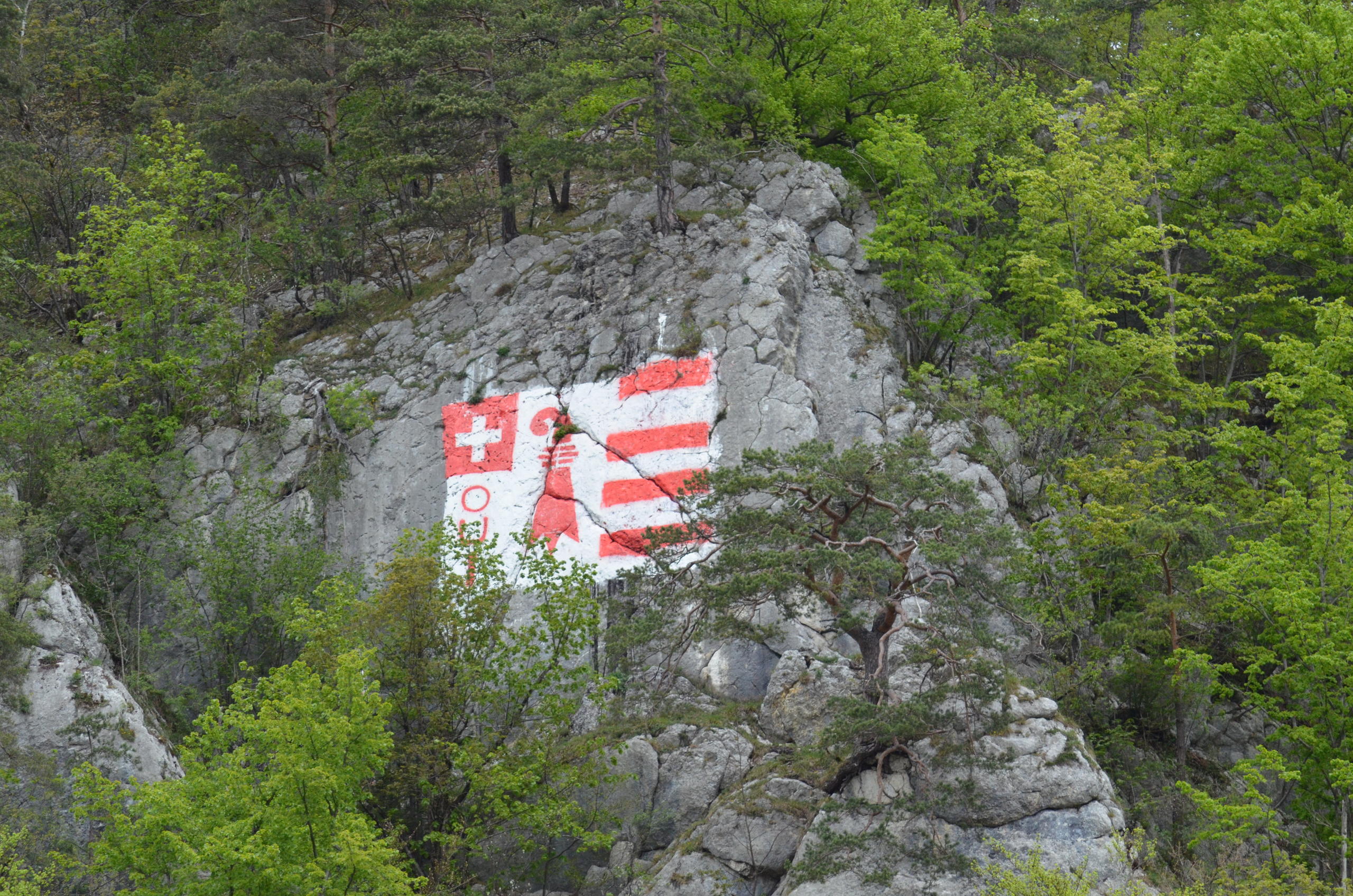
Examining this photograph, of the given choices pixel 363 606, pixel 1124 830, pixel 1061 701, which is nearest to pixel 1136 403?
pixel 1061 701

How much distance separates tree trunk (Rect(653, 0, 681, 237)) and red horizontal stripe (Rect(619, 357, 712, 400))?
3354mm

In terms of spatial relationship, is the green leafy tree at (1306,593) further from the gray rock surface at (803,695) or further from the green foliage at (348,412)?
the green foliage at (348,412)

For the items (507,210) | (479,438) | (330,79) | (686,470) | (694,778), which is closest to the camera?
(694,778)

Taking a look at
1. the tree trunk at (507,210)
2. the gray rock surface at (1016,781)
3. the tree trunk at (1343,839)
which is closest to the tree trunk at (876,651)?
→ the gray rock surface at (1016,781)

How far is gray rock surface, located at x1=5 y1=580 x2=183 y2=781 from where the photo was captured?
56.6 ft

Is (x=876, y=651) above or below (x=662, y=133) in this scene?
below

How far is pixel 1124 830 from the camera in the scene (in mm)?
14016

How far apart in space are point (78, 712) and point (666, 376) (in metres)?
10.5

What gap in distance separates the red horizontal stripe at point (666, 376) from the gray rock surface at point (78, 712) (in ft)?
30.0

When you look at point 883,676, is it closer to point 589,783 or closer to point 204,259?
point 589,783

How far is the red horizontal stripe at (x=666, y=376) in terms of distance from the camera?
2080 cm

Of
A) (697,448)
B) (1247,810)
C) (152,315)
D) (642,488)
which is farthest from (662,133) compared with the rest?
(1247,810)

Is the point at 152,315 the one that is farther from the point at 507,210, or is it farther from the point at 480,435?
the point at 507,210

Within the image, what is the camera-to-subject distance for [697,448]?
65.8 ft
